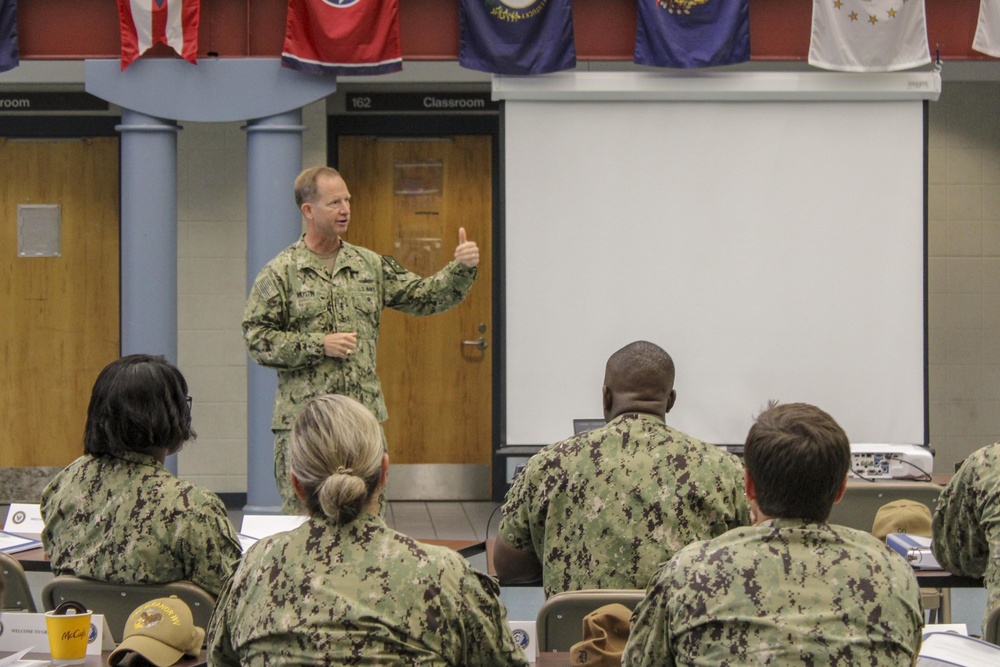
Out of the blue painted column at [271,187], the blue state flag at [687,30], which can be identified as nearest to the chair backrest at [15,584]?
the blue painted column at [271,187]

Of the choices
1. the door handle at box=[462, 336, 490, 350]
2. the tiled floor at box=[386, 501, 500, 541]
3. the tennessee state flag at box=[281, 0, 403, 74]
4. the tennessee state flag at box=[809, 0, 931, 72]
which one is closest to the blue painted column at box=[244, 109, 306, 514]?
the tennessee state flag at box=[281, 0, 403, 74]

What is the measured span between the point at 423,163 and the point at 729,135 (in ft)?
8.16

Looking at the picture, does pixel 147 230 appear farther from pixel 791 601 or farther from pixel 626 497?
pixel 791 601

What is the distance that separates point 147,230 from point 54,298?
178cm

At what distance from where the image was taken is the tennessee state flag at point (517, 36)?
219 inches

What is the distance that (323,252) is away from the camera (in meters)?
4.11

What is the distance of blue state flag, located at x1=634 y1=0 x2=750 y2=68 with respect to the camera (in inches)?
220

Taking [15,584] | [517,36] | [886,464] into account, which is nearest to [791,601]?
[15,584]

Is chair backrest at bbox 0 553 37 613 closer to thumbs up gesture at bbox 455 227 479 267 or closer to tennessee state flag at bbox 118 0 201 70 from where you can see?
thumbs up gesture at bbox 455 227 479 267

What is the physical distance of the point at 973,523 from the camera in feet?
9.05

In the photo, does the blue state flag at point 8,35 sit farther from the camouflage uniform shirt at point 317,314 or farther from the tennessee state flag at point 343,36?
the camouflage uniform shirt at point 317,314

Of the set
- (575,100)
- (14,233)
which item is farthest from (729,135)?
(14,233)

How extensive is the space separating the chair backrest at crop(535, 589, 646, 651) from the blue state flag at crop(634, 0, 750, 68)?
3799 millimetres

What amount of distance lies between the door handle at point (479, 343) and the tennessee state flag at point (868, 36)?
2.88 metres
